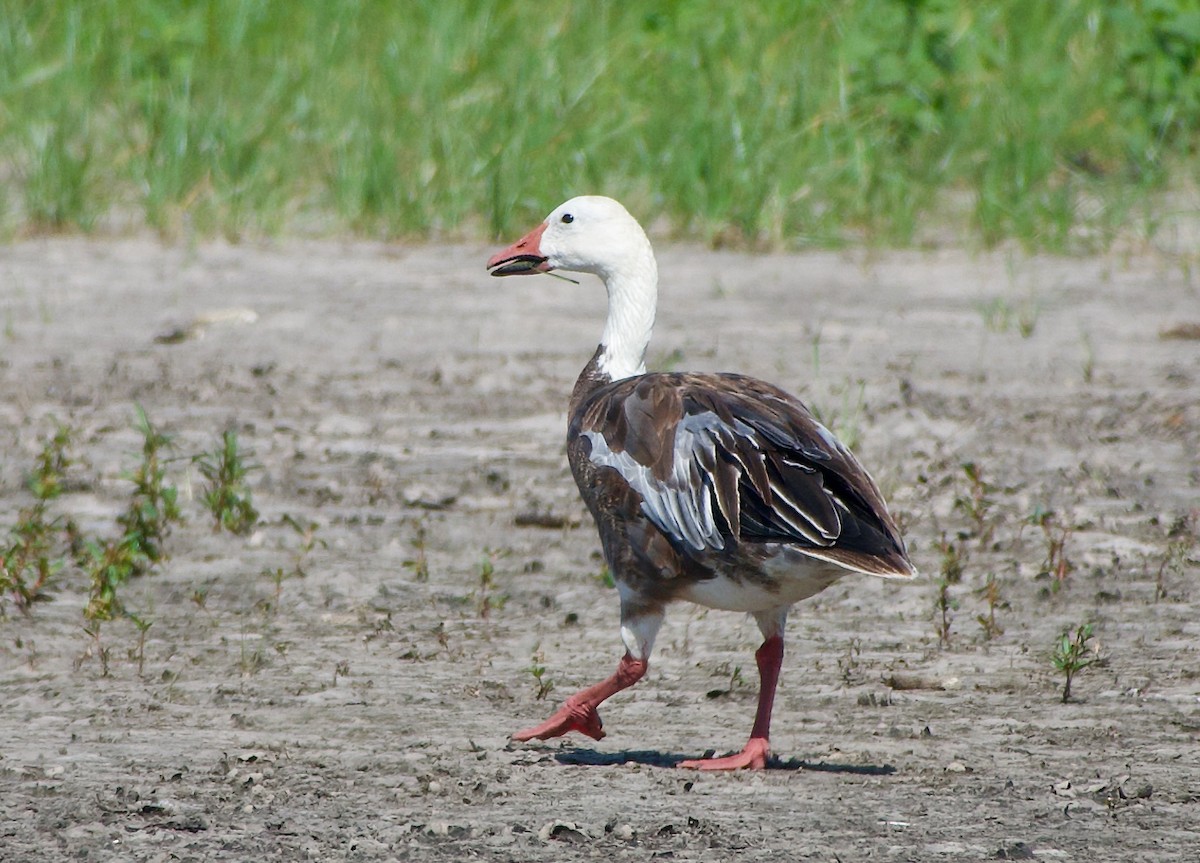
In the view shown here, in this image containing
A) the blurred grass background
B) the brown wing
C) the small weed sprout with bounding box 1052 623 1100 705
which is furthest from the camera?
the blurred grass background

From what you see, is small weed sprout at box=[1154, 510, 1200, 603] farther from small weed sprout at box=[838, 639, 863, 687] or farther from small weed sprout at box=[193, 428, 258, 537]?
small weed sprout at box=[193, 428, 258, 537]

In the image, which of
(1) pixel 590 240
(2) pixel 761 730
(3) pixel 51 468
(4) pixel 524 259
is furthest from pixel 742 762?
(3) pixel 51 468

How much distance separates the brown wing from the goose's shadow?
1.85 feet

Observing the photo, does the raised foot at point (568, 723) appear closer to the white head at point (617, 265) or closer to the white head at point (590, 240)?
the white head at point (617, 265)

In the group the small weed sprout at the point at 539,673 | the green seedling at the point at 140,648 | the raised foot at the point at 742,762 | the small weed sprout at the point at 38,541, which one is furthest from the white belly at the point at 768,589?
the small weed sprout at the point at 38,541

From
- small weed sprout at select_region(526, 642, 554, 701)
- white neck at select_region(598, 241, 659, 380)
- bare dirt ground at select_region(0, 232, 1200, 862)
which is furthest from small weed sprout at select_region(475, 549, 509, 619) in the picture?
white neck at select_region(598, 241, 659, 380)

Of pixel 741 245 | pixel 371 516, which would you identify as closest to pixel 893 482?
pixel 371 516

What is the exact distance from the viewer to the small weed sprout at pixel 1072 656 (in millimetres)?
5070

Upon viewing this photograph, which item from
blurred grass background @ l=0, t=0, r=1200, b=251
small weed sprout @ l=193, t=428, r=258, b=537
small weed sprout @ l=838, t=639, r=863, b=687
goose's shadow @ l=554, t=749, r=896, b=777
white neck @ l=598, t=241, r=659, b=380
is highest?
blurred grass background @ l=0, t=0, r=1200, b=251

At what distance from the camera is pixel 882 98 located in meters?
12.1

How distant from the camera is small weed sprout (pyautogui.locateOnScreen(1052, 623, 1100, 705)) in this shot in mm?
5070

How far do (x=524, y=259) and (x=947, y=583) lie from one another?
1817mm

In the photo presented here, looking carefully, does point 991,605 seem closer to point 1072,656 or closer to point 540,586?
point 1072,656

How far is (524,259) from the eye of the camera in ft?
20.0
